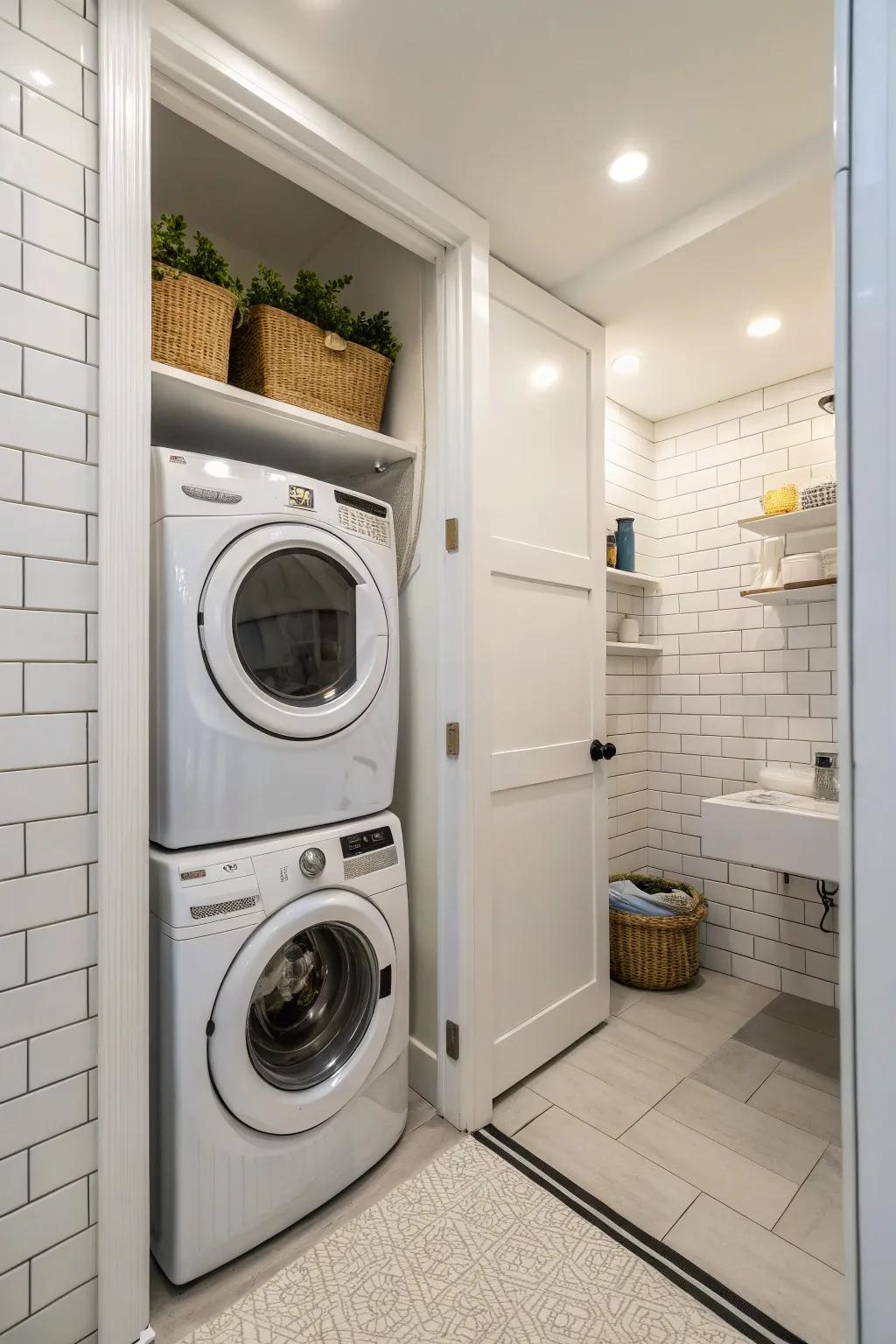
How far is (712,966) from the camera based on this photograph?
9.05 ft

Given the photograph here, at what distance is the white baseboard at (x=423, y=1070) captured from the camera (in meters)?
1.80

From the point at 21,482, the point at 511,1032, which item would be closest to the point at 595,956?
the point at 511,1032

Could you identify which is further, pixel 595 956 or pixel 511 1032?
pixel 595 956

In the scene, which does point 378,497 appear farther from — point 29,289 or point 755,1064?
point 755,1064

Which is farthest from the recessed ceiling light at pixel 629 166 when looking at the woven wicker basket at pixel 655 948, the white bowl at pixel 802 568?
the woven wicker basket at pixel 655 948

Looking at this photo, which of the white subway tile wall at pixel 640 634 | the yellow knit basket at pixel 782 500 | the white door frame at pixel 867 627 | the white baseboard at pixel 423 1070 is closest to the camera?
the white door frame at pixel 867 627

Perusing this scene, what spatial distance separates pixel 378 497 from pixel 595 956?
172cm

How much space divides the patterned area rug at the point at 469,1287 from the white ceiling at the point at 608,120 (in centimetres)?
249

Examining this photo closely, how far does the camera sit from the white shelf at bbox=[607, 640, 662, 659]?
2725 millimetres

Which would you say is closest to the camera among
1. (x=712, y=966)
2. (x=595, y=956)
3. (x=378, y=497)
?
(x=378, y=497)

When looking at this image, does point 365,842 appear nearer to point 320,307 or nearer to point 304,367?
point 304,367

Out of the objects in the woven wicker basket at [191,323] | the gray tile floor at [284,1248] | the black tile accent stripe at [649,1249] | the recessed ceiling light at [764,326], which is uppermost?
the recessed ceiling light at [764,326]

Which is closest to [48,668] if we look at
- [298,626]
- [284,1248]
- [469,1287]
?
[298,626]

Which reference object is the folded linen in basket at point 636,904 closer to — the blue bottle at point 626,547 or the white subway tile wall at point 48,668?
the blue bottle at point 626,547
